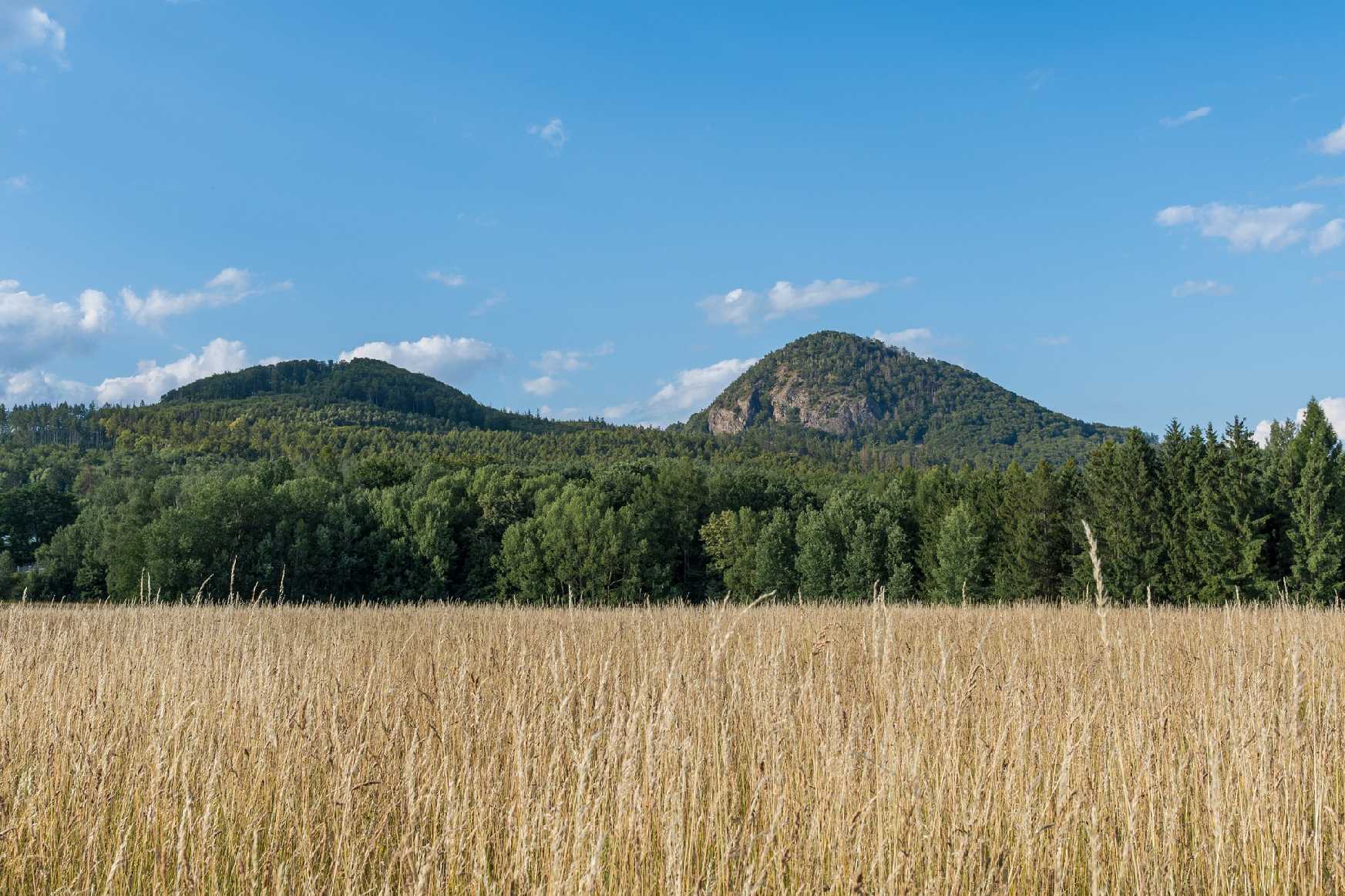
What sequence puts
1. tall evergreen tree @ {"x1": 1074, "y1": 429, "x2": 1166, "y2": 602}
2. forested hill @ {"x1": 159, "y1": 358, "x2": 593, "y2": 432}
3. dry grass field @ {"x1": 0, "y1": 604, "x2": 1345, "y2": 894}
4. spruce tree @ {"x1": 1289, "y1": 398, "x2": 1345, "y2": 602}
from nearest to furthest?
dry grass field @ {"x1": 0, "y1": 604, "x2": 1345, "y2": 894}
spruce tree @ {"x1": 1289, "y1": 398, "x2": 1345, "y2": 602}
tall evergreen tree @ {"x1": 1074, "y1": 429, "x2": 1166, "y2": 602}
forested hill @ {"x1": 159, "y1": 358, "x2": 593, "y2": 432}

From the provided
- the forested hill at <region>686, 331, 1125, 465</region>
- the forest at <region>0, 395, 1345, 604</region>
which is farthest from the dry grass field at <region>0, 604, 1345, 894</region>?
the forested hill at <region>686, 331, 1125, 465</region>

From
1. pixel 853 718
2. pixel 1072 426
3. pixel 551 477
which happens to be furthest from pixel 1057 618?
pixel 1072 426

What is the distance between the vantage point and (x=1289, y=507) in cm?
3369

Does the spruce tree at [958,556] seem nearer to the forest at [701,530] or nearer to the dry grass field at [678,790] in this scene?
the forest at [701,530]

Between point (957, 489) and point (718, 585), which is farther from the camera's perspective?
point (718, 585)

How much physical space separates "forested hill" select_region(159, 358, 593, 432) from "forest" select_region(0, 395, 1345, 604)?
73.2 m

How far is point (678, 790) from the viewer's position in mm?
2180

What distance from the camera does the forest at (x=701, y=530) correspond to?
109ft

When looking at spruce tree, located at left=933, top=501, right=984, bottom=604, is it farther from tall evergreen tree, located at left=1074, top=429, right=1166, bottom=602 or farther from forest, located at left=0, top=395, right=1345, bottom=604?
tall evergreen tree, located at left=1074, top=429, right=1166, bottom=602

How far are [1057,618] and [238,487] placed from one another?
40661mm

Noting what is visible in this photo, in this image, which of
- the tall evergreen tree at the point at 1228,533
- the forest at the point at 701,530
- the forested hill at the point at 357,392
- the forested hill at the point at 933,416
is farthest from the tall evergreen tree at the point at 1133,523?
the forested hill at the point at 357,392

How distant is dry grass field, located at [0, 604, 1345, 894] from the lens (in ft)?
7.34

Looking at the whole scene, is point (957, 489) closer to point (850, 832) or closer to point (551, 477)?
point (551, 477)

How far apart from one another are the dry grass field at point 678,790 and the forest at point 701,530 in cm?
2508
